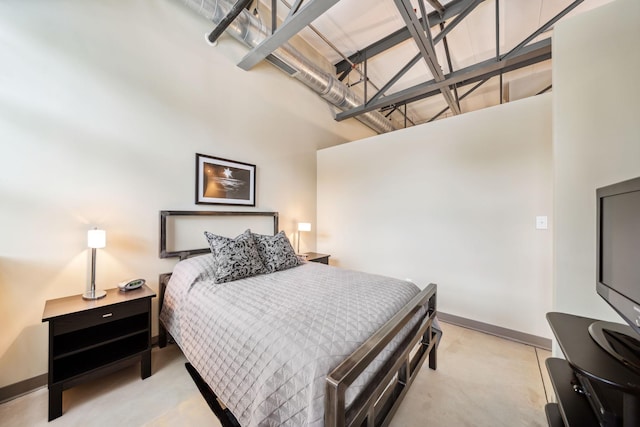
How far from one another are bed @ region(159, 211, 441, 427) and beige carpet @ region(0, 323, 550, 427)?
0.23 m

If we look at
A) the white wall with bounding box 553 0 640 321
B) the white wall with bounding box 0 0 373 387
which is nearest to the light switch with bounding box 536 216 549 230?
the white wall with bounding box 553 0 640 321

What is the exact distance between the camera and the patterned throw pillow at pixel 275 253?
100 inches

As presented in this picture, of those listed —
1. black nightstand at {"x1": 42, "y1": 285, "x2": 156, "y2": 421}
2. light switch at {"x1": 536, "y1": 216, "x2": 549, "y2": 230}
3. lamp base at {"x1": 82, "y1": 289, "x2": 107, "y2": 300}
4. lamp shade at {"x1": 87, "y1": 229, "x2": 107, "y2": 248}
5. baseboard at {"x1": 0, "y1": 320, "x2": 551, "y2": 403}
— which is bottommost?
baseboard at {"x1": 0, "y1": 320, "x2": 551, "y2": 403}

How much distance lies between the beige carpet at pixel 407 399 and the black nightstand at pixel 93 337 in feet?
0.55

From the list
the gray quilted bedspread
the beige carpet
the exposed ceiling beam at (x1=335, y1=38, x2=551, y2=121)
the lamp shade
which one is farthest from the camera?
the exposed ceiling beam at (x1=335, y1=38, x2=551, y2=121)

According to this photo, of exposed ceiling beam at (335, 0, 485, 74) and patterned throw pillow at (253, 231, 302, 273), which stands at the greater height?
exposed ceiling beam at (335, 0, 485, 74)

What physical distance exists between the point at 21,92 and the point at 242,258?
209 centimetres

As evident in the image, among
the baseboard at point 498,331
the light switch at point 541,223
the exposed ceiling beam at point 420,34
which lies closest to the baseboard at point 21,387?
the baseboard at point 498,331

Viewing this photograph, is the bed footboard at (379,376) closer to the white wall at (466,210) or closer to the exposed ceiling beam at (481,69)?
the white wall at (466,210)

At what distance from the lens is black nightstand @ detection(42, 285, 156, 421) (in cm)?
154

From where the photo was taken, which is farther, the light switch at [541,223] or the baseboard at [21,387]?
the light switch at [541,223]

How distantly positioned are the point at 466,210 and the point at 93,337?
12.4ft

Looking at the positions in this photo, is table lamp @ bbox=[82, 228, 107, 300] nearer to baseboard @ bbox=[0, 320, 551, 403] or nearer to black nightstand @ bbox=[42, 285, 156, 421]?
black nightstand @ bbox=[42, 285, 156, 421]

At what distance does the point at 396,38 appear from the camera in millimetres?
3348
